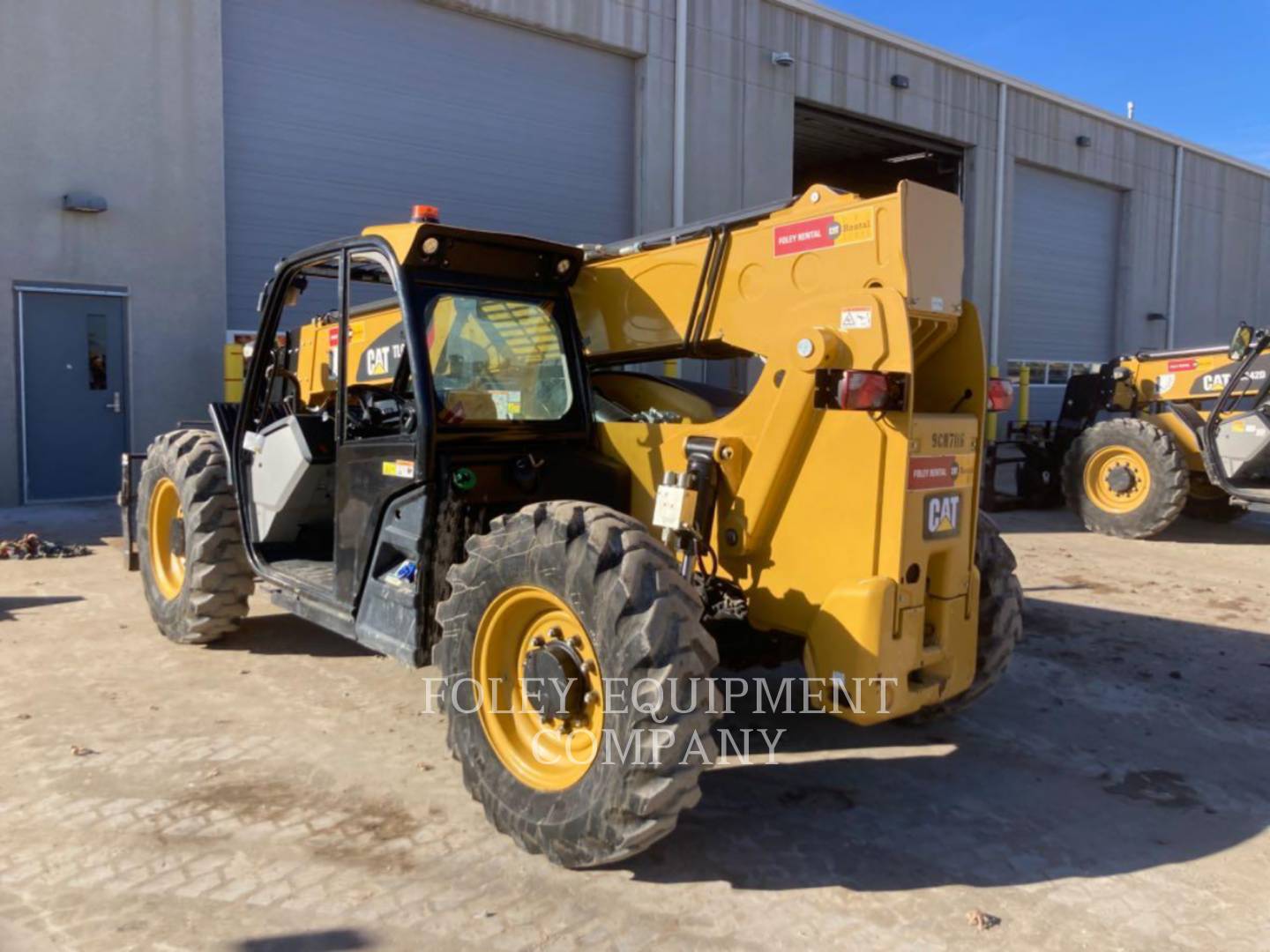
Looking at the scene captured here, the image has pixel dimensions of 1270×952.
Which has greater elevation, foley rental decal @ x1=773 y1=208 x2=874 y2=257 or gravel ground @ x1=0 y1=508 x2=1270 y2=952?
foley rental decal @ x1=773 y1=208 x2=874 y2=257

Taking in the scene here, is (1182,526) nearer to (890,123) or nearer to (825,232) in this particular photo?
(890,123)

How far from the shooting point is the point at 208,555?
5793 millimetres

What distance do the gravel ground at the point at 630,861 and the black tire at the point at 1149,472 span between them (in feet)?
16.9

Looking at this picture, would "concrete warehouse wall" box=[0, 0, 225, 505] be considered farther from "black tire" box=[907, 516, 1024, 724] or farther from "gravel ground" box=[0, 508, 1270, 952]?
"black tire" box=[907, 516, 1024, 724]

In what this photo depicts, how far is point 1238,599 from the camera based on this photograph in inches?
318

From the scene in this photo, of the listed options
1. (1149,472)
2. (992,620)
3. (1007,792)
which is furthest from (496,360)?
(1149,472)

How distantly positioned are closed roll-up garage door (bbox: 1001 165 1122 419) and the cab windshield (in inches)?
736

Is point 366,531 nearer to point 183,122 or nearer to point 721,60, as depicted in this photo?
point 183,122

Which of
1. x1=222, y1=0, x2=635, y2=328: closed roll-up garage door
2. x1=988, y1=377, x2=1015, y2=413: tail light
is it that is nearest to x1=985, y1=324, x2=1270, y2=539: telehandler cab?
x1=222, y1=0, x2=635, y2=328: closed roll-up garage door

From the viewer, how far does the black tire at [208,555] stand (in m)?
5.80

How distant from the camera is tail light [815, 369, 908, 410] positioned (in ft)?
11.3

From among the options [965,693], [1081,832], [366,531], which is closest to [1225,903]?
[1081,832]

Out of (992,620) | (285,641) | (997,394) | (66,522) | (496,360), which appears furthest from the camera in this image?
(66,522)

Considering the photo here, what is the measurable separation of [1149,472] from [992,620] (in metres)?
7.73
